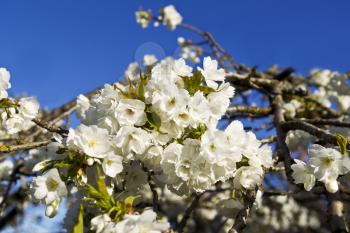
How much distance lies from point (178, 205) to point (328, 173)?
8161 millimetres

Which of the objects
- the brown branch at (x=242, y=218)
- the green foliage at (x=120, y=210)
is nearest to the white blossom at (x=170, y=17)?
the brown branch at (x=242, y=218)

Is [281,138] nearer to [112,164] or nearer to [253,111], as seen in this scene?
[253,111]

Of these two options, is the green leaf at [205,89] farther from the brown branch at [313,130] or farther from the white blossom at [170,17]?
the white blossom at [170,17]

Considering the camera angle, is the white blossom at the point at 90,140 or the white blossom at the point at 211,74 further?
the white blossom at the point at 211,74

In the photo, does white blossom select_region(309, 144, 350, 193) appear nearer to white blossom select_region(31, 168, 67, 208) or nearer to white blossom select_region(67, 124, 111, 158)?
white blossom select_region(67, 124, 111, 158)

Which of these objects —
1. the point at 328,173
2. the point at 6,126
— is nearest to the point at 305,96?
the point at 328,173

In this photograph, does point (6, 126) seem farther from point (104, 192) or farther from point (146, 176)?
point (104, 192)

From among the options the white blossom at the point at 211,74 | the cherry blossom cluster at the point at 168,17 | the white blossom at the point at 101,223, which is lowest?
the white blossom at the point at 101,223

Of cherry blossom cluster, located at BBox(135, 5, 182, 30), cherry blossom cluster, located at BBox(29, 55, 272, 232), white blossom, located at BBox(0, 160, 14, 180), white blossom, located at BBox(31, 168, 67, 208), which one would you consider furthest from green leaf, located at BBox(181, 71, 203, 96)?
cherry blossom cluster, located at BBox(135, 5, 182, 30)

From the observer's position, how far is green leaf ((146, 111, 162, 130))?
Answer: 1668 millimetres

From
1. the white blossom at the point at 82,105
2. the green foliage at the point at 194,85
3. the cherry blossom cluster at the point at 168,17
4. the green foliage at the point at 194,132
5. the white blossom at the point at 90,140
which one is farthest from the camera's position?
the cherry blossom cluster at the point at 168,17

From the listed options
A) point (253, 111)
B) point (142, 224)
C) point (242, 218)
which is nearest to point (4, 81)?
point (142, 224)

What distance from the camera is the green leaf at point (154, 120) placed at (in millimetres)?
1668

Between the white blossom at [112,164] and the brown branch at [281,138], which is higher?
the brown branch at [281,138]
